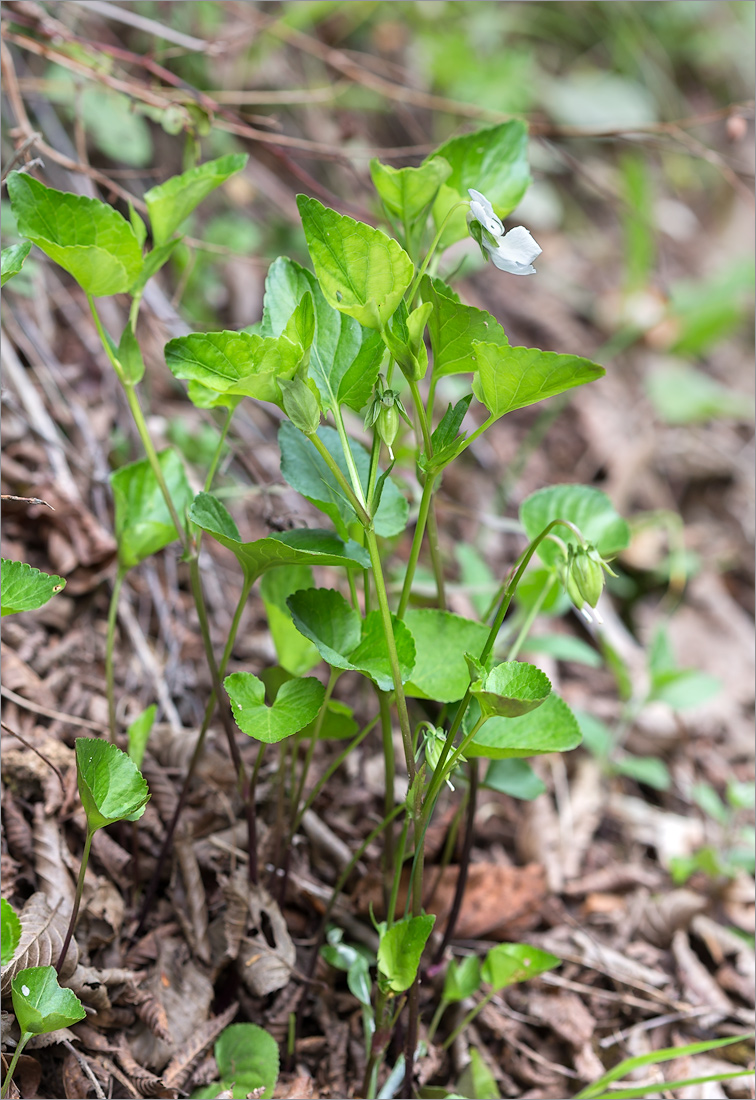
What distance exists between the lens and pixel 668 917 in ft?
4.70

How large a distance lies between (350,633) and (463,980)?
0.51 metres

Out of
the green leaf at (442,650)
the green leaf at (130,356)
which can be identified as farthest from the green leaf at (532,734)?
the green leaf at (130,356)

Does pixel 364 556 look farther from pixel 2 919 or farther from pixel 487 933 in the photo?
pixel 487 933

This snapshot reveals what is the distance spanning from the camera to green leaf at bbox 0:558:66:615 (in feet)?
2.61

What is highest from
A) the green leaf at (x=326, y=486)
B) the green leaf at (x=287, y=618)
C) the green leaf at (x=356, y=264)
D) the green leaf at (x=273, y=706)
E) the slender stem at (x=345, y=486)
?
the green leaf at (x=356, y=264)

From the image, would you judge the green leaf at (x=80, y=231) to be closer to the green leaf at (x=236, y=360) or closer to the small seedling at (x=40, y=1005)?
the green leaf at (x=236, y=360)

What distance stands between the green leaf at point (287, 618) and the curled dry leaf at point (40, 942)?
390mm

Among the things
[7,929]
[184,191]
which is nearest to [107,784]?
[7,929]

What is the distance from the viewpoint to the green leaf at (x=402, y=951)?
83cm

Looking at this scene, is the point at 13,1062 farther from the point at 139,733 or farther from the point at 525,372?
the point at 525,372

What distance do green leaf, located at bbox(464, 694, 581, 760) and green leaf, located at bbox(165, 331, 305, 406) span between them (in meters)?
0.42

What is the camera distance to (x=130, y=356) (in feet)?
2.99

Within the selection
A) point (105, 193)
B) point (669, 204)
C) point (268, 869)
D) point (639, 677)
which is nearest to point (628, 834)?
point (639, 677)

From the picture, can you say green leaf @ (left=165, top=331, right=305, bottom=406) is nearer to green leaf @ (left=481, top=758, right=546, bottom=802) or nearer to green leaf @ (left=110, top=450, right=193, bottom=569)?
green leaf @ (left=110, top=450, right=193, bottom=569)
